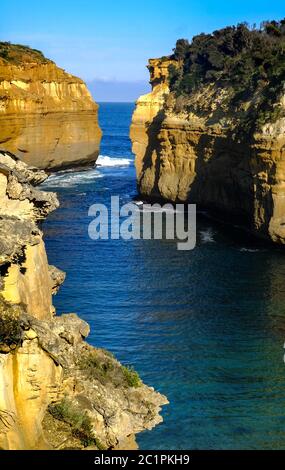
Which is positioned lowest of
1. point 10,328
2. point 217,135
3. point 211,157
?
point 10,328

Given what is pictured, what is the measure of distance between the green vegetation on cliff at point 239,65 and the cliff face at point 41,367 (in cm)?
3006

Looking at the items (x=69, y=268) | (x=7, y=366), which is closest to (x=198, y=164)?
(x=69, y=268)

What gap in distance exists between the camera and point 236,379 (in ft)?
85.6

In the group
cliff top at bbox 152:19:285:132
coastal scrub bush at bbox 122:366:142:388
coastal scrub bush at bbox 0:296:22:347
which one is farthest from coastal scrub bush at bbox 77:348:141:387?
cliff top at bbox 152:19:285:132

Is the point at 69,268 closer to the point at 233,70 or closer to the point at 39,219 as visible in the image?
the point at 39,219

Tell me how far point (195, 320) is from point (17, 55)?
5590cm

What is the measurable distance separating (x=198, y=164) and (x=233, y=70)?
8.71 metres

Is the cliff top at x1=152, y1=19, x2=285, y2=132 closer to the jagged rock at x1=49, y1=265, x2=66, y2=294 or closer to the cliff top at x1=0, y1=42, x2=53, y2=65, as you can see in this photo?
the cliff top at x1=0, y1=42, x2=53, y2=65

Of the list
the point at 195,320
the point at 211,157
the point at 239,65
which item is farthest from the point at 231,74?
the point at 195,320

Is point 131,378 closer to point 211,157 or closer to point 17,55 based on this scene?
point 211,157

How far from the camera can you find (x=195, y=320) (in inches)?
1297

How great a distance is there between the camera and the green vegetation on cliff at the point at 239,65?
51.4 metres

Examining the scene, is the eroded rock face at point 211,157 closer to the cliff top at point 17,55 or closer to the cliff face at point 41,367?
the cliff top at point 17,55

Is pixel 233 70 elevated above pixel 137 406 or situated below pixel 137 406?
above
